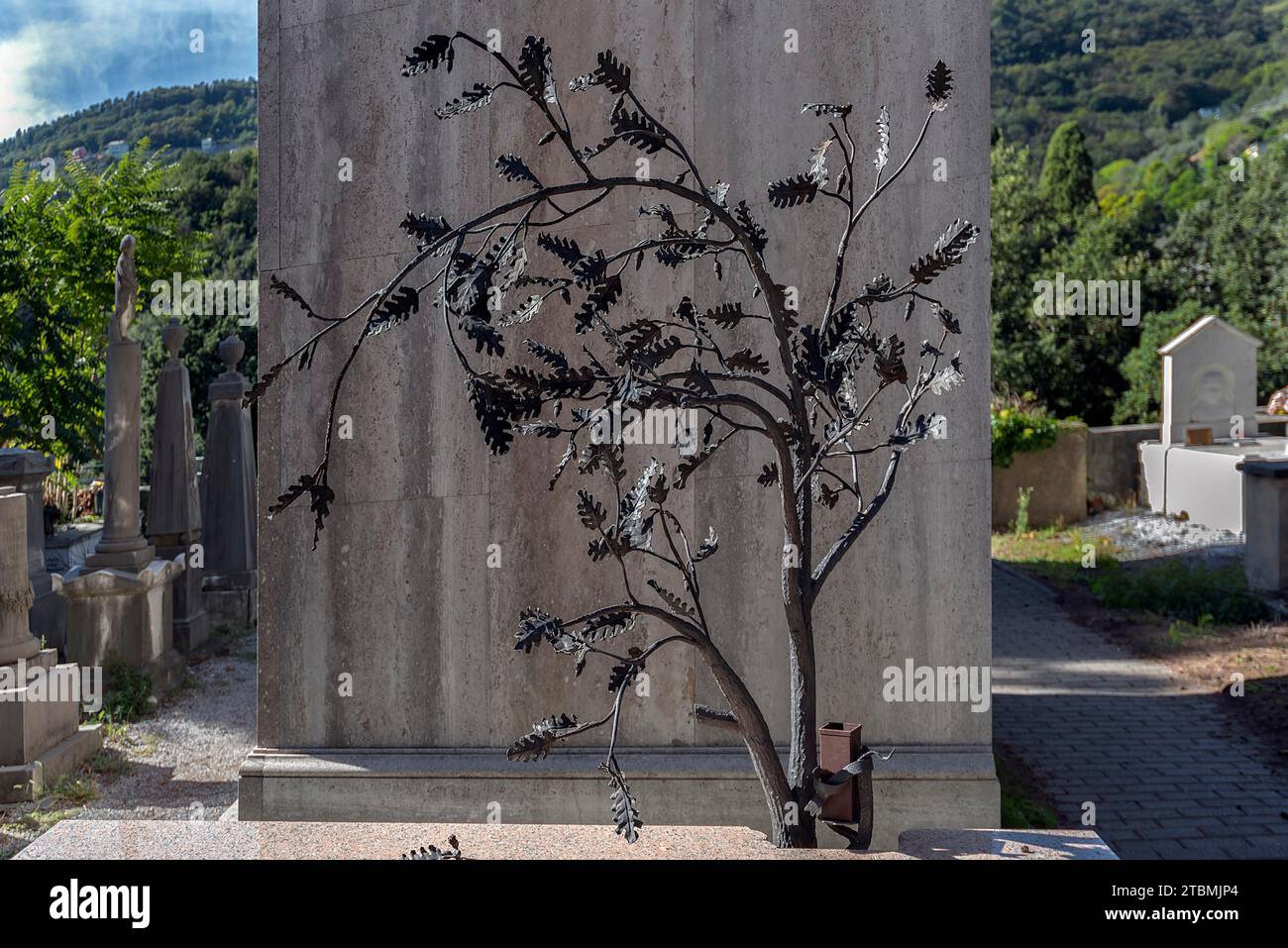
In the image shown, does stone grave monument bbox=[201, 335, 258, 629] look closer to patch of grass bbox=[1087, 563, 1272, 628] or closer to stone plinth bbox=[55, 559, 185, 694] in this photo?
stone plinth bbox=[55, 559, 185, 694]

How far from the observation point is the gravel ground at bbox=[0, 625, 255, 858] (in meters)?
6.84

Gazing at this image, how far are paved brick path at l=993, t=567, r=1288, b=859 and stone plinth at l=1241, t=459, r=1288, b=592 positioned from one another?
245 cm

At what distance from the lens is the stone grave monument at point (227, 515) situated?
12.7m

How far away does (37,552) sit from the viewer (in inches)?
439

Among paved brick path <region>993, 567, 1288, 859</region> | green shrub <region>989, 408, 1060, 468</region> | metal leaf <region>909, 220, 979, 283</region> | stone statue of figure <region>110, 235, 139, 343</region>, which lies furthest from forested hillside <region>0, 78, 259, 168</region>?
metal leaf <region>909, 220, 979, 283</region>

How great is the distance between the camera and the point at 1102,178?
61156 mm

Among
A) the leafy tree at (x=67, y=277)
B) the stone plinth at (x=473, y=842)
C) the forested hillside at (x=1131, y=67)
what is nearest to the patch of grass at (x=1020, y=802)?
the stone plinth at (x=473, y=842)

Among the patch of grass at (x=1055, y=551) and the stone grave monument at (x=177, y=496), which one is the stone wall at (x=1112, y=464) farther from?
the stone grave monument at (x=177, y=496)

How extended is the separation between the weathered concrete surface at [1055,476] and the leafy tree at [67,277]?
15.6m

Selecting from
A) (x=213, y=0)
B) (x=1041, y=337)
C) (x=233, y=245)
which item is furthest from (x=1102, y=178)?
(x=213, y=0)

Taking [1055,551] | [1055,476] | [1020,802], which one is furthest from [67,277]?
[1020,802]

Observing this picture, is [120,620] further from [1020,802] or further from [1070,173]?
[1070,173]
